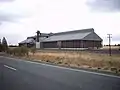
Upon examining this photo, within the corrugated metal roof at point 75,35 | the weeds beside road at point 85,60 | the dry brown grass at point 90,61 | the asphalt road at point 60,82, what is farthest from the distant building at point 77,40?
the asphalt road at point 60,82

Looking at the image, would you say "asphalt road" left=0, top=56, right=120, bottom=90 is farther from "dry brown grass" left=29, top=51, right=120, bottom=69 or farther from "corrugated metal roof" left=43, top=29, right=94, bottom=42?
"corrugated metal roof" left=43, top=29, right=94, bottom=42

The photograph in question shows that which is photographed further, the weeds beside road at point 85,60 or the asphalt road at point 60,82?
the weeds beside road at point 85,60

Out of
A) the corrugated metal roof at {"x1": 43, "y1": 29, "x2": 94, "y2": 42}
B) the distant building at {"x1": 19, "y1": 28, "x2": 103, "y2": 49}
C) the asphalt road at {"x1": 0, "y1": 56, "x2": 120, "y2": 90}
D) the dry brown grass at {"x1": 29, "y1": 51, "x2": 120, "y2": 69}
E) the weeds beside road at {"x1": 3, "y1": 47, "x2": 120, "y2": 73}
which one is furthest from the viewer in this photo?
the corrugated metal roof at {"x1": 43, "y1": 29, "x2": 94, "y2": 42}

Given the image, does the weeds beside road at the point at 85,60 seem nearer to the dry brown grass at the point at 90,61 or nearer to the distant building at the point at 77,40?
the dry brown grass at the point at 90,61

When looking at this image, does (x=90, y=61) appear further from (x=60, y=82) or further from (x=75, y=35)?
(x=75, y=35)

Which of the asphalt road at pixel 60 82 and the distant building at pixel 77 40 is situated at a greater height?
the distant building at pixel 77 40

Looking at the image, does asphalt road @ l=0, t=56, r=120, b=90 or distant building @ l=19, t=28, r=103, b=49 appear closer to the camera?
asphalt road @ l=0, t=56, r=120, b=90

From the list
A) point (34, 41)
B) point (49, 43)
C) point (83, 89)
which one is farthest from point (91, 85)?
point (34, 41)

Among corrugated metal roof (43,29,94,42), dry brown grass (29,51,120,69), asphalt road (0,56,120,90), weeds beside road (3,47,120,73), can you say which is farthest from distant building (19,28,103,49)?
asphalt road (0,56,120,90)

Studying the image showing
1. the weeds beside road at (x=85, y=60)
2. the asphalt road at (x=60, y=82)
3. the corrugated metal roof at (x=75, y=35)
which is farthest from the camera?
the corrugated metal roof at (x=75, y=35)

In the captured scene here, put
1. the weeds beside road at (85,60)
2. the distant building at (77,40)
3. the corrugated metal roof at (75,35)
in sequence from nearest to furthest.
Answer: the weeds beside road at (85,60) < the distant building at (77,40) < the corrugated metal roof at (75,35)

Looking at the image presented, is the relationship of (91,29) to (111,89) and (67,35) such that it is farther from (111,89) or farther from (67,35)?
(111,89)

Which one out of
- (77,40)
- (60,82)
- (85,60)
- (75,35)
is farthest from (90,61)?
(75,35)

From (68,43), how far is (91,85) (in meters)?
70.1
